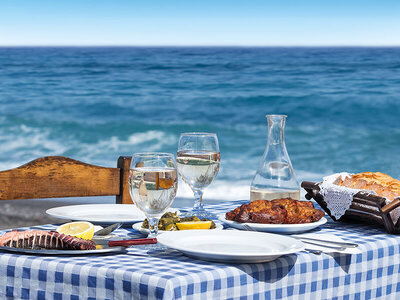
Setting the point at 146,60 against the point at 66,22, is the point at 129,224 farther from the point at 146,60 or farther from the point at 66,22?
the point at 66,22

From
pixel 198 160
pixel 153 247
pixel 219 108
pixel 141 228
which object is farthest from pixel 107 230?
pixel 219 108

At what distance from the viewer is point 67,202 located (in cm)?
814

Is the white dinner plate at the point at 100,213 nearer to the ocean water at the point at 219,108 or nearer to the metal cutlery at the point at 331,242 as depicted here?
the metal cutlery at the point at 331,242

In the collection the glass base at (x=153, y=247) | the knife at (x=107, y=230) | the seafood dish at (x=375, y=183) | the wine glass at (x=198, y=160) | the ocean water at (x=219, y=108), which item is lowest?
the ocean water at (x=219, y=108)

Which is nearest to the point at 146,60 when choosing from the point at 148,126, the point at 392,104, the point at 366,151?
the point at 148,126

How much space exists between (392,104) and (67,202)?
7.73 meters

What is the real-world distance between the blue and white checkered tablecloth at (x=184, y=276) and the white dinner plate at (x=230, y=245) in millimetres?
20

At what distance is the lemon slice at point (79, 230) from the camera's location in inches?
56.0

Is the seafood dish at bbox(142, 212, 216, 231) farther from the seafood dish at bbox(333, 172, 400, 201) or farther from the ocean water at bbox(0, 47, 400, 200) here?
the ocean water at bbox(0, 47, 400, 200)

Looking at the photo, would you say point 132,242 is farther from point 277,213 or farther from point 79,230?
point 277,213

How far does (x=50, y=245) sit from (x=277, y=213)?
0.51 meters

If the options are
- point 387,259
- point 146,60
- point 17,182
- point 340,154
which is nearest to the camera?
point 387,259

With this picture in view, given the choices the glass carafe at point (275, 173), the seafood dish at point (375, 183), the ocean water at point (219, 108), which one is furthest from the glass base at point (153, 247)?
the ocean water at point (219, 108)

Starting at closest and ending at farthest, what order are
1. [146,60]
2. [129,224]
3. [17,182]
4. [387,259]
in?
[387,259] < [129,224] < [17,182] < [146,60]
